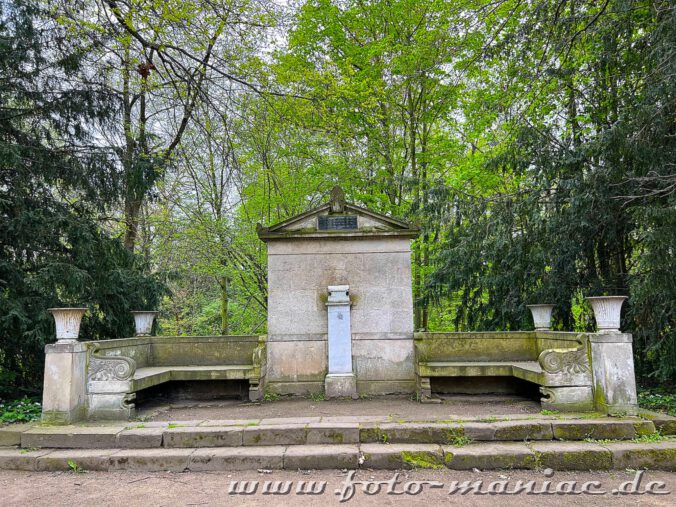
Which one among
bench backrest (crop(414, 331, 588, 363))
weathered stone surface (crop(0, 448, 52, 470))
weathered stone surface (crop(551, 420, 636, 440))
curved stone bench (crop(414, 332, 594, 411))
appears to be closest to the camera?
weathered stone surface (crop(0, 448, 52, 470))

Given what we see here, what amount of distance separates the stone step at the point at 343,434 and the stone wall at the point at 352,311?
7.87ft

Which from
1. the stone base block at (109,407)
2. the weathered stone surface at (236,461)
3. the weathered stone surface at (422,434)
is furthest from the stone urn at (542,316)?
the stone base block at (109,407)

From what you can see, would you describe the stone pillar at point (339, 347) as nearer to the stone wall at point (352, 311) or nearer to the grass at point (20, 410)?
the stone wall at point (352, 311)

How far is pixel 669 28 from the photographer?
20.0 ft

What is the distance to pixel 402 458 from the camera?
174 inches

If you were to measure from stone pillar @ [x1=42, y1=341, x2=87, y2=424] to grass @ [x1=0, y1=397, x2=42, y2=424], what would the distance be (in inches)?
36.5

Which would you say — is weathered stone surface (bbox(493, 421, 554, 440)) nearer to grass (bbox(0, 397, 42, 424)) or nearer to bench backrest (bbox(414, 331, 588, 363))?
bench backrest (bbox(414, 331, 588, 363))

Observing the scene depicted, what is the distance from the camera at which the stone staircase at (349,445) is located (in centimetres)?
437

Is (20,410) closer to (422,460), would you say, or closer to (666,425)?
(422,460)

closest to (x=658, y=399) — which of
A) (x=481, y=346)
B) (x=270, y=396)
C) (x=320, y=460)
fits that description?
(x=481, y=346)

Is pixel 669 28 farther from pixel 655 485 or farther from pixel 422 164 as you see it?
pixel 422 164

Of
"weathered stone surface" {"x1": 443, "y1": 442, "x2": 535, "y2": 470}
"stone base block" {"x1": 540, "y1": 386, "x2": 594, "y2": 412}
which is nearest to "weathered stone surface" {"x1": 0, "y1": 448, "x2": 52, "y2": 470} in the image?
"weathered stone surface" {"x1": 443, "y1": 442, "x2": 535, "y2": 470}

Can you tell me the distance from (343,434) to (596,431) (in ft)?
8.92

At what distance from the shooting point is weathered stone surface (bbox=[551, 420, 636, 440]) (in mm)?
4750
